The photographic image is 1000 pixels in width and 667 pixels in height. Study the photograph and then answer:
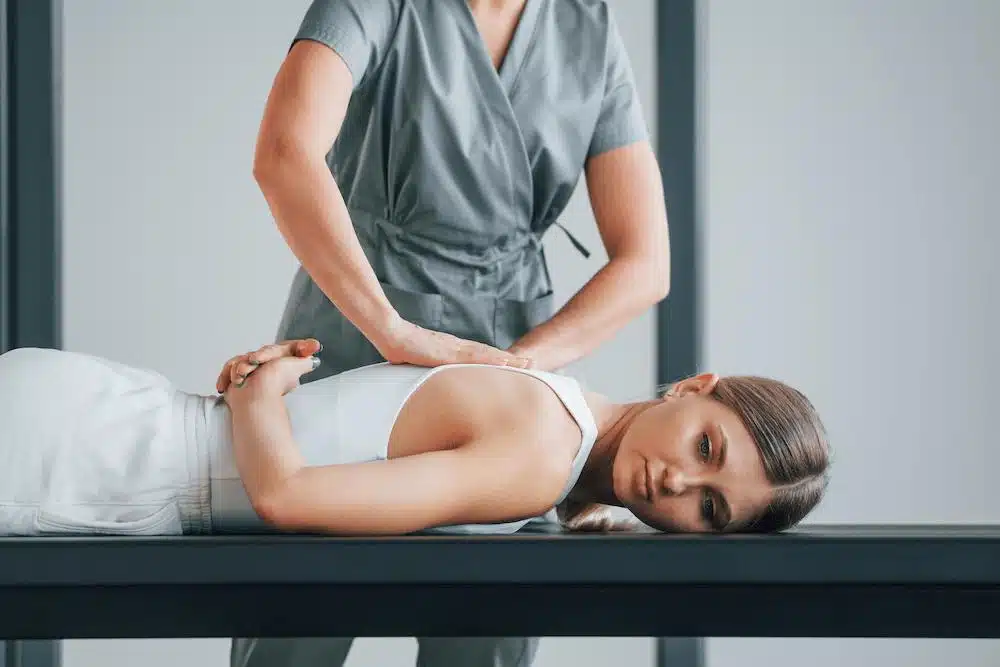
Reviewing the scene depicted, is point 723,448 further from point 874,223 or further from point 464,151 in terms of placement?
point 874,223

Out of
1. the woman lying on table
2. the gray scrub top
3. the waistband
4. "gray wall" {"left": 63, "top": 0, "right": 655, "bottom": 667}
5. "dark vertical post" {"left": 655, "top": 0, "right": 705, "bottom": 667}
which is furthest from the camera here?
"gray wall" {"left": 63, "top": 0, "right": 655, "bottom": 667}

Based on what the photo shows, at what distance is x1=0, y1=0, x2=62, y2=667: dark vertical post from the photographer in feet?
5.76

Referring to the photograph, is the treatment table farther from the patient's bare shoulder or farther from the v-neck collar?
the v-neck collar

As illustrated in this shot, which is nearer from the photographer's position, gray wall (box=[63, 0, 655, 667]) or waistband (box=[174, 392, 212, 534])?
waistband (box=[174, 392, 212, 534])

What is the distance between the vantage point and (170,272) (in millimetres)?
2100

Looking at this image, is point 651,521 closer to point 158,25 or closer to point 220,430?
point 220,430

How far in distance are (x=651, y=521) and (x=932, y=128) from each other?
1467mm

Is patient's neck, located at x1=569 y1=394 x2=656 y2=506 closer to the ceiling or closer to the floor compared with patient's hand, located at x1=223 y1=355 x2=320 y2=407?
closer to the floor

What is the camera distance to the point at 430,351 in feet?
3.67

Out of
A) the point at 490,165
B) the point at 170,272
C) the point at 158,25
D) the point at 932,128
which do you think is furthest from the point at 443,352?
the point at 932,128

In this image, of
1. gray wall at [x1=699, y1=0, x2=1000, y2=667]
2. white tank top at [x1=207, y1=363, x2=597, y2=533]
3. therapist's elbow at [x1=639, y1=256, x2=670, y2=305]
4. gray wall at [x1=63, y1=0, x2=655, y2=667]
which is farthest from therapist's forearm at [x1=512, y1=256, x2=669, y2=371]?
gray wall at [x1=699, y1=0, x2=1000, y2=667]

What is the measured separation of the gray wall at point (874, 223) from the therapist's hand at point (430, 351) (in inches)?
46.3

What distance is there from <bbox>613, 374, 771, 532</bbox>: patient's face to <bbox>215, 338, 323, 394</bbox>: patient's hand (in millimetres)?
358

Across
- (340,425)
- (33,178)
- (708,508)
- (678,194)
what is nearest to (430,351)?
(340,425)
